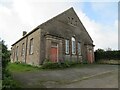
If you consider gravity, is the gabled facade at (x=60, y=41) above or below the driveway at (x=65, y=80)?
above

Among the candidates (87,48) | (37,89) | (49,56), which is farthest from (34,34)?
(37,89)

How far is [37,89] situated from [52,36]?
12214 mm

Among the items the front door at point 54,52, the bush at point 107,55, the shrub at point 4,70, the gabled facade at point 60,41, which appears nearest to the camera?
the shrub at point 4,70

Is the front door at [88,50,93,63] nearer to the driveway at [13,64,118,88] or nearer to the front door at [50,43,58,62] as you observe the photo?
the front door at [50,43,58,62]

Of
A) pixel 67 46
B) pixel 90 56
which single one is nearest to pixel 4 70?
pixel 67 46

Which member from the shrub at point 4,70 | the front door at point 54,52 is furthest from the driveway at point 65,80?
the front door at point 54,52

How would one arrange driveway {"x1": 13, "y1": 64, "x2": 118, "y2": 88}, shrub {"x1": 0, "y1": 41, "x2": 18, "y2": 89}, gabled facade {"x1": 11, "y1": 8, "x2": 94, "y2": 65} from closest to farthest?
shrub {"x1": 0, "y1": 41, "x2": 18, "y2": 89} < driveway {"x1": 13, "y1": 64, "x2": 118, "y2": 88} < gabled facade {"x1": 11, "y1": 8, "x2": 94, "y2": 65}

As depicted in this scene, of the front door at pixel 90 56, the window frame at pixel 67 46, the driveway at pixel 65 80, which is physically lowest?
the driveway at pixel 65 80

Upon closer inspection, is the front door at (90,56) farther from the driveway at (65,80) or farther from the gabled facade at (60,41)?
the driveway at (65,80)

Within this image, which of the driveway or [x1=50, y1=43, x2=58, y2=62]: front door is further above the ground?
[x1=50, y1=43, x2=58, y2=62]: front door

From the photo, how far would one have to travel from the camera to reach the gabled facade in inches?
780

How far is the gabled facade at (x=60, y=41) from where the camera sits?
65.0 ft

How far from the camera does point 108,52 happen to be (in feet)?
92.8

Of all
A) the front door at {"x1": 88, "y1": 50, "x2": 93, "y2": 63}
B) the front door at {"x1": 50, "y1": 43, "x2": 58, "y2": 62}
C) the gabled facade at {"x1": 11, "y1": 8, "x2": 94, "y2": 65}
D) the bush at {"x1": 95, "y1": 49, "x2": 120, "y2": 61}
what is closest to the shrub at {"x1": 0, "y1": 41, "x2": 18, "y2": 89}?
the gabled facade at {"x1": 11, "y1": 8, "x2": 94, "y2": 65}
